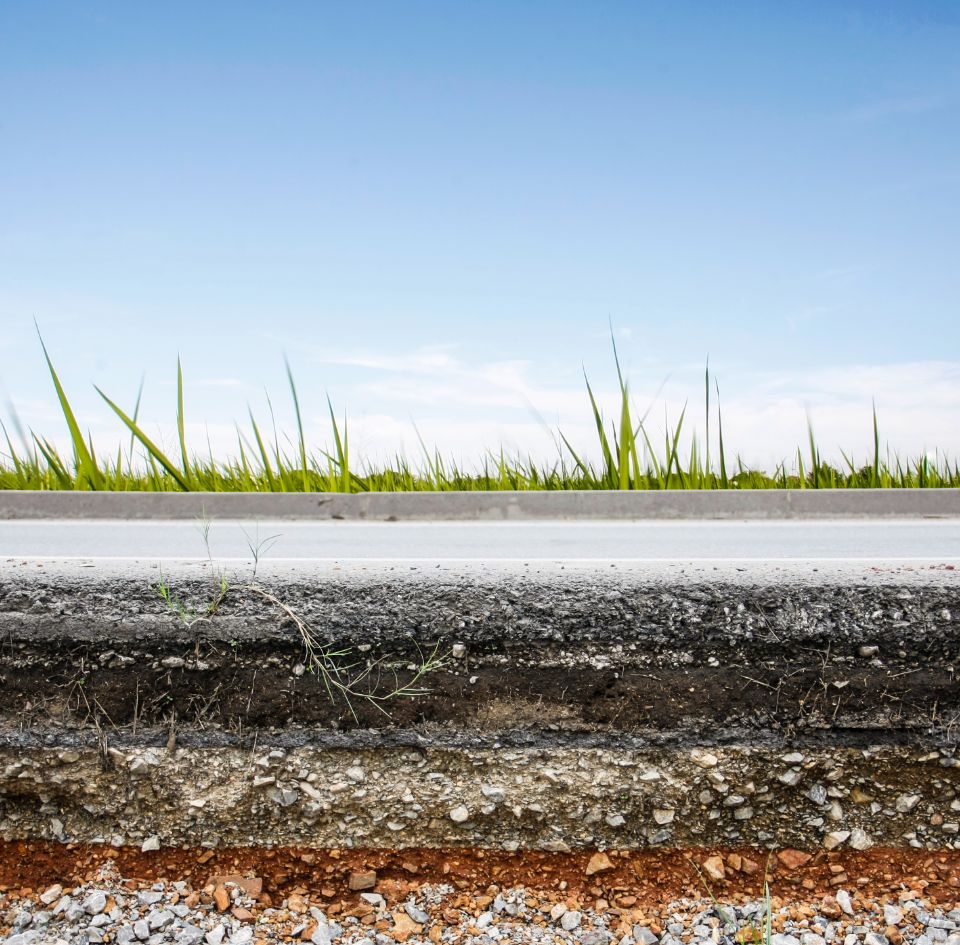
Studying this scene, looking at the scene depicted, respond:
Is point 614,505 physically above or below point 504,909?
above

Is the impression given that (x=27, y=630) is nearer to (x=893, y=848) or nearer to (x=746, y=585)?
(x=746, y=585)

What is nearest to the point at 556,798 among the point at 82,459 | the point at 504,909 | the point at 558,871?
the point at 558,871

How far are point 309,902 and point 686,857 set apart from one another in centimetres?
156

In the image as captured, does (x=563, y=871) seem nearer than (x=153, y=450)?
Yes

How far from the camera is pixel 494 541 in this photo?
726cm

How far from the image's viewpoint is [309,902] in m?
3.39

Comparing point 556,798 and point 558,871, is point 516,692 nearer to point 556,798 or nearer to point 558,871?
point 556,798

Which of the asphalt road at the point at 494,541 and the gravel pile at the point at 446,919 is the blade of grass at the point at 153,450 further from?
the gravel pile at the point at 446,919

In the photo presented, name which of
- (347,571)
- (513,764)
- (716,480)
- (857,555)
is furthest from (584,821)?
(716,480)

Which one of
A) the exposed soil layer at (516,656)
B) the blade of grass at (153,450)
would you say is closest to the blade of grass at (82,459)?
the blade of grass at (153,450)

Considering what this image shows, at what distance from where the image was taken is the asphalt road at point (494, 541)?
6.11 m

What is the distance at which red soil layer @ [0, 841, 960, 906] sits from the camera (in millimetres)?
3398

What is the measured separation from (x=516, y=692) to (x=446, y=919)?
94 cm

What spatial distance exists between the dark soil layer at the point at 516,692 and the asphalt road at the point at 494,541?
154 centimetres
